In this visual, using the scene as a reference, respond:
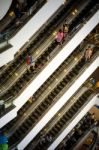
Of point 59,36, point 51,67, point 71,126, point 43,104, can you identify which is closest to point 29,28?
point 59,36

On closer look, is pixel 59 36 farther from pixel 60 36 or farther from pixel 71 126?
pixel 71 126

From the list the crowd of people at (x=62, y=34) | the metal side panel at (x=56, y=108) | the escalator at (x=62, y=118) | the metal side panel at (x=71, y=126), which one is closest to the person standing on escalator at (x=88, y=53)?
the metal side panel at (x=56, y=108)

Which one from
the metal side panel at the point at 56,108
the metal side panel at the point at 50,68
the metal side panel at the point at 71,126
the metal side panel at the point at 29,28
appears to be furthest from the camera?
the metal side panel at the point at 71,126

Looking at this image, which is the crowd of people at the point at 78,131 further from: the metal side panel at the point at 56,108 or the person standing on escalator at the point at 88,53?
the person standing on escalator at the point at 88,53

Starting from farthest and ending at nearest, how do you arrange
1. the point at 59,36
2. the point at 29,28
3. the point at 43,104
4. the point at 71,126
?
the point at 71,126 → the point at 43,104 → the point at 59,36 → the point at 29,28

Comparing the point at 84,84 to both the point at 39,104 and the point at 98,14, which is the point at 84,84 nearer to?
the point at 39,104

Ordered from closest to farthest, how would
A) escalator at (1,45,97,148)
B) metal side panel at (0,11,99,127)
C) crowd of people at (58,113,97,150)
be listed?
metal side panel at (0,11,99,127) < escalator at (1,45,97,148) < crowd of people at (58,113,97,150)

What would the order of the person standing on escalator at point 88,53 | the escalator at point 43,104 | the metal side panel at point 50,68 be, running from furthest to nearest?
the person standing on escalator at point 88,53 < the escalator at point 43,104 < the metal side panel at point 50,68

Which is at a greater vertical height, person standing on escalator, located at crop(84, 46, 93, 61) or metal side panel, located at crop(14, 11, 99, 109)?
person standing on escalator, located at crop(84, 46, 93, 61)

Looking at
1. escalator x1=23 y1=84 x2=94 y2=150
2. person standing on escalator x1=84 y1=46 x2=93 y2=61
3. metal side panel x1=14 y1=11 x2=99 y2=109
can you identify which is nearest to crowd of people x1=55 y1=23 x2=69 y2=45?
metal side panel x1=14 y1=11 x2=99 y2=109

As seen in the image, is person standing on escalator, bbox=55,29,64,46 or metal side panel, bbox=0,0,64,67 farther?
person standing on escalator, bbox=55,29,64,46

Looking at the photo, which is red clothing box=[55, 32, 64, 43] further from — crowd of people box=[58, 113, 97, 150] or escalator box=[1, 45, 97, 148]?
crowd of people box=[58, 113, 97, 150]

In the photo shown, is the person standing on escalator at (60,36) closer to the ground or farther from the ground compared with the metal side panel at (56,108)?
farther from the ground

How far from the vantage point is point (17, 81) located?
59.7 ft
